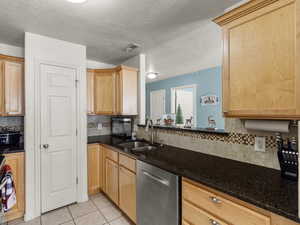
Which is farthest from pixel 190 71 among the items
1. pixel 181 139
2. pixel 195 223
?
pixel 195 223

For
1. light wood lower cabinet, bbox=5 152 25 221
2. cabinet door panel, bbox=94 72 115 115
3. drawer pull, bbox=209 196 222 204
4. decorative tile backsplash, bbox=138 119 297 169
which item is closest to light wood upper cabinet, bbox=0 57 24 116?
light wood lower cabinet, bbox=5 152 25 221

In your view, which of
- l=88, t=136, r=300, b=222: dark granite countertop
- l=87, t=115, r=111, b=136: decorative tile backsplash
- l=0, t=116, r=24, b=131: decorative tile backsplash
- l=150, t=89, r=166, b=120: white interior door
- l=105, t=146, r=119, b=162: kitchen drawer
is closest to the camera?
l=88, t=136, r=300, b=222: dark granite countertop

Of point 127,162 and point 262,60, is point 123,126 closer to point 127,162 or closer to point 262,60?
point 127,162

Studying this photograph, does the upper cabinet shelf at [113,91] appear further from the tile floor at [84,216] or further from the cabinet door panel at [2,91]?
the tile floor at [84,216]

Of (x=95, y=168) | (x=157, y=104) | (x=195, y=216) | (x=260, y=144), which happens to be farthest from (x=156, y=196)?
(x=157, y=104)

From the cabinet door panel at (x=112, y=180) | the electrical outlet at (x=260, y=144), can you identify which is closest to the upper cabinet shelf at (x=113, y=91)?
the cabinet door panel at (x=112, y=180)

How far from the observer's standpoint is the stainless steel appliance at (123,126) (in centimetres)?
306

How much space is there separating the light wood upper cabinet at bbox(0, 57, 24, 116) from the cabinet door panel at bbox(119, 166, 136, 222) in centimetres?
175

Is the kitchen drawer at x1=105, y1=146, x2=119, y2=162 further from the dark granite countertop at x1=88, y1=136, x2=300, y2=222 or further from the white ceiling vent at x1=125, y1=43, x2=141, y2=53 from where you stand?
the white ceiling vent at x1=125, y1=43, x2=141, y2=53

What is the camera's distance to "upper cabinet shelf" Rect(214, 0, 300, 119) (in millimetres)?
989

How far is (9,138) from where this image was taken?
7.53 feet

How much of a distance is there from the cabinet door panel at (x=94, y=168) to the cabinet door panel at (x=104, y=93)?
684 mm

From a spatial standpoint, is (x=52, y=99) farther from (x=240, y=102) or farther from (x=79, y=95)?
(x=240, y=102)

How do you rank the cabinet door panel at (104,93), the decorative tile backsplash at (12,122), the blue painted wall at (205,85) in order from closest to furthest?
the decorative tile backsplash at (12,122) < the cabinet door panel at (104,93) < the blue painted wall at (205,85)
